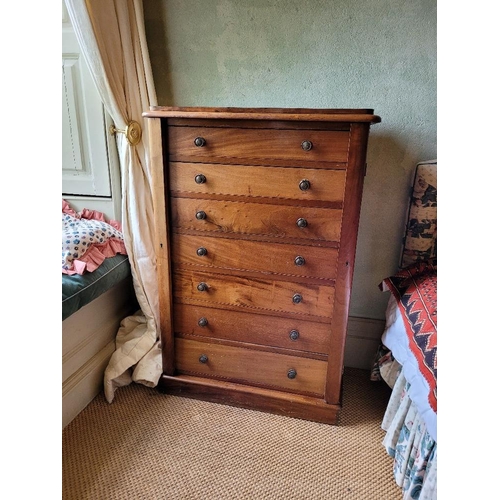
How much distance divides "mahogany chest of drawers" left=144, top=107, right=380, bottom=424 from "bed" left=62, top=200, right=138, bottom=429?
0.86 ft

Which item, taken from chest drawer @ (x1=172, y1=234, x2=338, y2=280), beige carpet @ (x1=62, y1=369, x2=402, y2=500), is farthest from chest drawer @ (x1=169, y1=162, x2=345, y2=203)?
beige carpet @ (x1=62, y1=369, x2=402, y2=500)

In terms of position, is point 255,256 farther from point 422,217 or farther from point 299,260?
point 422,217

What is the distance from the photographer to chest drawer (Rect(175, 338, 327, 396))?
1.47m

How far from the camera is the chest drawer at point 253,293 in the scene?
1.38 m

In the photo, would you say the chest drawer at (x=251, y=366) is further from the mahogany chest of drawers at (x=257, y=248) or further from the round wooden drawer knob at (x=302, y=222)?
the round wooden drawer knob at (x=302, y=222)

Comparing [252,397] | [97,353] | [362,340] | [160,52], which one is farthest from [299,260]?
[160,52]

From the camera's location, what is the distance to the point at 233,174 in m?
1.30

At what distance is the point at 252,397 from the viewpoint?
1543mm

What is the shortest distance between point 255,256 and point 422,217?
73cm

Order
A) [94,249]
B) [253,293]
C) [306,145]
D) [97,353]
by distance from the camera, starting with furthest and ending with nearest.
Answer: [97,353], [94,249], [253,293], [306,145]

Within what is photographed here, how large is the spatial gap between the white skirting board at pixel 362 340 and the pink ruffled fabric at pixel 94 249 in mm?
1168
